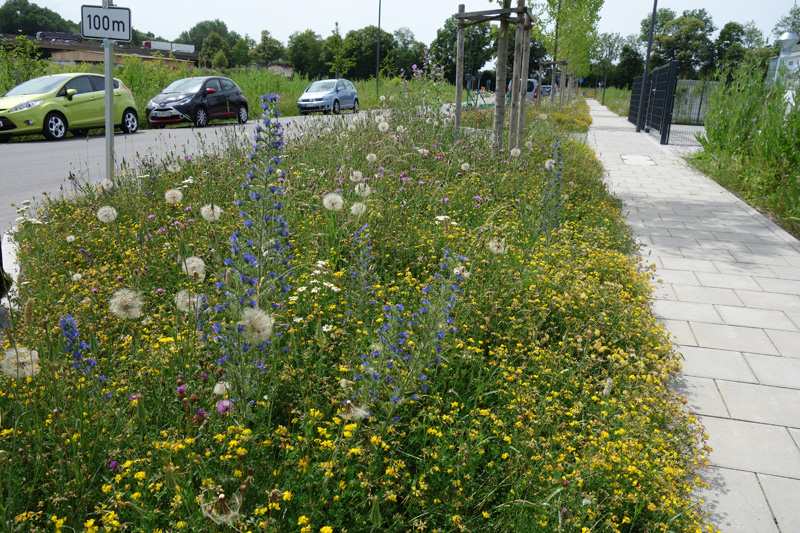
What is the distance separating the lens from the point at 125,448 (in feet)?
7.63

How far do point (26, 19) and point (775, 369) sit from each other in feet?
430

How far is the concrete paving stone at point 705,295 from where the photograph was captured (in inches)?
201

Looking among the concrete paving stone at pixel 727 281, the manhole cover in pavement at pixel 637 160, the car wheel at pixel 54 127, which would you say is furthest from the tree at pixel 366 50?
the concrete paving stone at pixel 727 281

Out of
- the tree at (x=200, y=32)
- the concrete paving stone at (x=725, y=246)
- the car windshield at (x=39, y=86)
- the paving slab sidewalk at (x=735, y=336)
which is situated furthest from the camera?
the tree at (x=200, y=32)

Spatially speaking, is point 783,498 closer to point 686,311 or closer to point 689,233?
point 686,311

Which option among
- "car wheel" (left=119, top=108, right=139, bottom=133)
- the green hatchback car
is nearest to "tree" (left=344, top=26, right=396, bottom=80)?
"car wheel" (left=119, top=108, right=139, bottom=133)

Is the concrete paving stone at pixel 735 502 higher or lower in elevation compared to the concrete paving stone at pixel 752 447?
lower

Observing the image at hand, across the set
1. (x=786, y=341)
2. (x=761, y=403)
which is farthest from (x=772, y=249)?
(x=761, y=403)

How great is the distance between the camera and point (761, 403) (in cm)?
351

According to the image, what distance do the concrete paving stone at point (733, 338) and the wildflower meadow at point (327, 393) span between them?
0.53 meters

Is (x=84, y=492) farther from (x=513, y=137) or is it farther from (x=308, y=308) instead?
(x=513, y=137)

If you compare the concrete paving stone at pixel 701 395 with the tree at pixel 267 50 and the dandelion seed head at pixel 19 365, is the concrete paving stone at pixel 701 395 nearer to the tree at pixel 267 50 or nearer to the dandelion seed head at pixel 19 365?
the dandelion seed head at pixel 19 365

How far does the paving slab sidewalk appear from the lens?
275 centimetres

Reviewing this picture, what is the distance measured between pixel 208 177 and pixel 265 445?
428 cm
